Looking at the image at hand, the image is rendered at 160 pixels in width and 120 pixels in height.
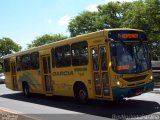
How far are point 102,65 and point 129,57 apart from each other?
1090 mm

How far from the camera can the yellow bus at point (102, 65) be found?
1344 centimetres

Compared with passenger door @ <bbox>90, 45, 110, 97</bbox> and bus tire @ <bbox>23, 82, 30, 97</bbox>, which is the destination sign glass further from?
bus tire @ <bbox>23, 82, 30, 97</bbox>

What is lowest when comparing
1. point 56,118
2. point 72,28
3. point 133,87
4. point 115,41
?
point 56,118

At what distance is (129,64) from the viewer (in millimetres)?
13648

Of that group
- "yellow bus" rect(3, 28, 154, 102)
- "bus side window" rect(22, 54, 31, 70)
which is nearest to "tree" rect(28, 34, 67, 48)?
"bus side window" rect(22, 54, 31, 70)

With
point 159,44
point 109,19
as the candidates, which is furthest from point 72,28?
point 159,44

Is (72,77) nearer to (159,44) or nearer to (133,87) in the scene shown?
(133,87)

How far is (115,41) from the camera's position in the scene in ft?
44.7

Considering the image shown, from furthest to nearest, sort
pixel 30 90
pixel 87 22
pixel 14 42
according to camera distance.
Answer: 1. pixel 14 42
2. pixel 87 22
3. pixel 30 90

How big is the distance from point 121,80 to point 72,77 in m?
3.69

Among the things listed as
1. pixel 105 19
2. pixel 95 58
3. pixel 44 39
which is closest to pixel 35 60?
pixel 95 58

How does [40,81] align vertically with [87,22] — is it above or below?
below

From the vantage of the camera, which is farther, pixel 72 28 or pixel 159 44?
pixel 72 28

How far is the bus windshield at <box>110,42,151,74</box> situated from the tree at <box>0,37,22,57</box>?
3833 inches
